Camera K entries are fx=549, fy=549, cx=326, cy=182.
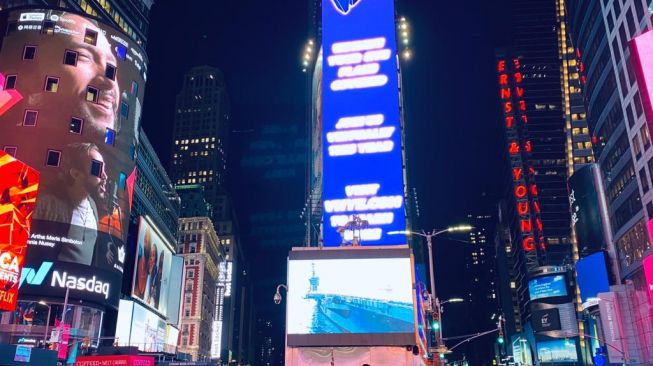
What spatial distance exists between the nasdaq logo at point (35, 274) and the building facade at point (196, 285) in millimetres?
72959

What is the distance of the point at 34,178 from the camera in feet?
87.0

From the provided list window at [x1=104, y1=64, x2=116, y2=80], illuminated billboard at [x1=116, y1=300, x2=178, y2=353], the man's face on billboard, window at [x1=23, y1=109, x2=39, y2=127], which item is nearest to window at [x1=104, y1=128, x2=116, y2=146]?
the man's face on billboard

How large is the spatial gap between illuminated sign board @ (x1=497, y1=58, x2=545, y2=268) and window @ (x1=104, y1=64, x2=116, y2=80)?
378 ft

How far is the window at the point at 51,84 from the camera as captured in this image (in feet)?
171

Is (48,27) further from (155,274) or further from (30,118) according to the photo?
(155,274)

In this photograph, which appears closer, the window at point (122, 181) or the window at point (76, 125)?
the window at point (76, 125)

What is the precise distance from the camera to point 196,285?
121938 millimetres

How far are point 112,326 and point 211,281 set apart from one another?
83.5 metres

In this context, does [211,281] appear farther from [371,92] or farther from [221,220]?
[371,92]

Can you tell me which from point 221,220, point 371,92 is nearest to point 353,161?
point 371,92

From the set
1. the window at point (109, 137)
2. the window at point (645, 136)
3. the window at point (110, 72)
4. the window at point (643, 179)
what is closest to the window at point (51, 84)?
the window at point (110, 72)

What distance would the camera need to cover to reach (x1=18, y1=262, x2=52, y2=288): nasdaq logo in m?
46.6

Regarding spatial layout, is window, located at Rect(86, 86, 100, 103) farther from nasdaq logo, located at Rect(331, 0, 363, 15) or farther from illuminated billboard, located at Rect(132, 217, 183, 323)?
nasdaq logo, located at Rect(331, 0, 363, 15)

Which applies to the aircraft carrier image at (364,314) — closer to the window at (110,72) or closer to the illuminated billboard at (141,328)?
the window at (110,72)
